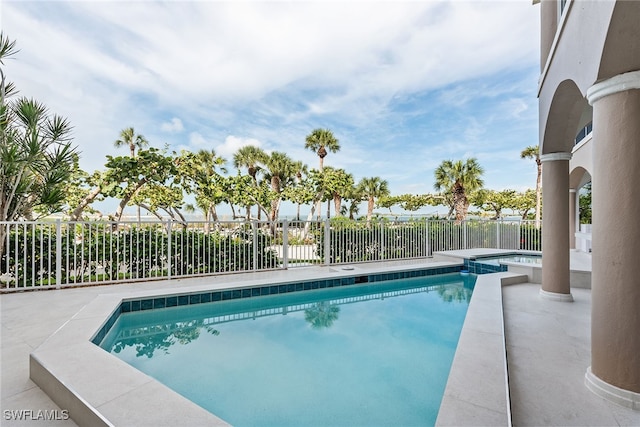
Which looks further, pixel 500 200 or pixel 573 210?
pixel 500 200

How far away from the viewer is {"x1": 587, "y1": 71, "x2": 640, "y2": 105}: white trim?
2207 millimetres

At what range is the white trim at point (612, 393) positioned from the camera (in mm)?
2273

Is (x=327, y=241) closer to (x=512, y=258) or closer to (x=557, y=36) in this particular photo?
(x=512, y=258)

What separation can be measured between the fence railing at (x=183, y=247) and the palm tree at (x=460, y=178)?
4780mm

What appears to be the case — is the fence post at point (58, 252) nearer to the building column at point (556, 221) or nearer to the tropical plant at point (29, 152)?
the tropical plant at point (29, 152)

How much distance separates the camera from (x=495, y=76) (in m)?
17.1

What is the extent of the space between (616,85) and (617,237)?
1.09 meters

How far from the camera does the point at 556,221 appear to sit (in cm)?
468

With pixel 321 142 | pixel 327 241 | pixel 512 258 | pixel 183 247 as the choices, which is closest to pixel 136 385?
pixel 183 247

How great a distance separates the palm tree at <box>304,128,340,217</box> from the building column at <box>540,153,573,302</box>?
18572 mm

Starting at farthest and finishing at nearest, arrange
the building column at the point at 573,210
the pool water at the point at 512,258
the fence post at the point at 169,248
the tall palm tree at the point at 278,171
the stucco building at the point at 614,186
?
1. the tall palm tree at the point at 278,171
2. the building column at the point at 573,210
3. the pool water at the point at 512,258
4. the fence post at the point at 169,248
5. the stucco building at the point at 614,186

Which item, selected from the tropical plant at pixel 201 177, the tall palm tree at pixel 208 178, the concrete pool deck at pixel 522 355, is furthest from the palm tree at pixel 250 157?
the concrete pool deck at pixel 522 355

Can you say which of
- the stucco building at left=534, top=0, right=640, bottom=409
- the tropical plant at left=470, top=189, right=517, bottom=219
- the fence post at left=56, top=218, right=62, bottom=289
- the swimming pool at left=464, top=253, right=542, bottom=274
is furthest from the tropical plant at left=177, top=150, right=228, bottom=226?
the tropical plant at left=470, top=189, right=517, bottom=219

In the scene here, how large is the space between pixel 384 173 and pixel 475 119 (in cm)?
786
